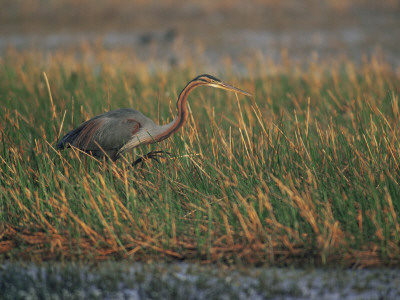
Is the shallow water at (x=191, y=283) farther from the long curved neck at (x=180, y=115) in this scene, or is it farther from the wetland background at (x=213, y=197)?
the long curved neck at (x=180, y=115)

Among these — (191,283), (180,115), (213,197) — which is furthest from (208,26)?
(191,283)

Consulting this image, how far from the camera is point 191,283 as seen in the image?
3.60 meters

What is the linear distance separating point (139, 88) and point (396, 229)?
5.66 metres

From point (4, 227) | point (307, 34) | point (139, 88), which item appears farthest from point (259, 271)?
point (307, 34)

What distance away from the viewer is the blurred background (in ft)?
53.0

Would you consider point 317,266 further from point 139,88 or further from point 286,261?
point 139,88

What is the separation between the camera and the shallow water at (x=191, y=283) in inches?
138

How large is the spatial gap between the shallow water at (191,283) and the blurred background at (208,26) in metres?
11.2

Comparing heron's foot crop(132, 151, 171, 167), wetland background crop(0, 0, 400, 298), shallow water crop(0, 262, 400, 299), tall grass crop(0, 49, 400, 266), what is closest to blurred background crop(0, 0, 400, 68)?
wetland background crop(0, 0, 400, 298)

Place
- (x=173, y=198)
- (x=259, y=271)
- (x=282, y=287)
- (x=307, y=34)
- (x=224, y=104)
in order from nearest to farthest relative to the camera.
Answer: (x=282, y=287) < (x=259, y=271) < (x=173, y=198) < (x=224, y=104) < (x=307, y=34)

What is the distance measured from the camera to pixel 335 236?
3824 mm

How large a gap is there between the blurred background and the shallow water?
36.7 feet

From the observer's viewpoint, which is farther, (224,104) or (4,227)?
(224,104)

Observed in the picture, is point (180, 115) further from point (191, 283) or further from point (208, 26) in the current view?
point (208, 26)
